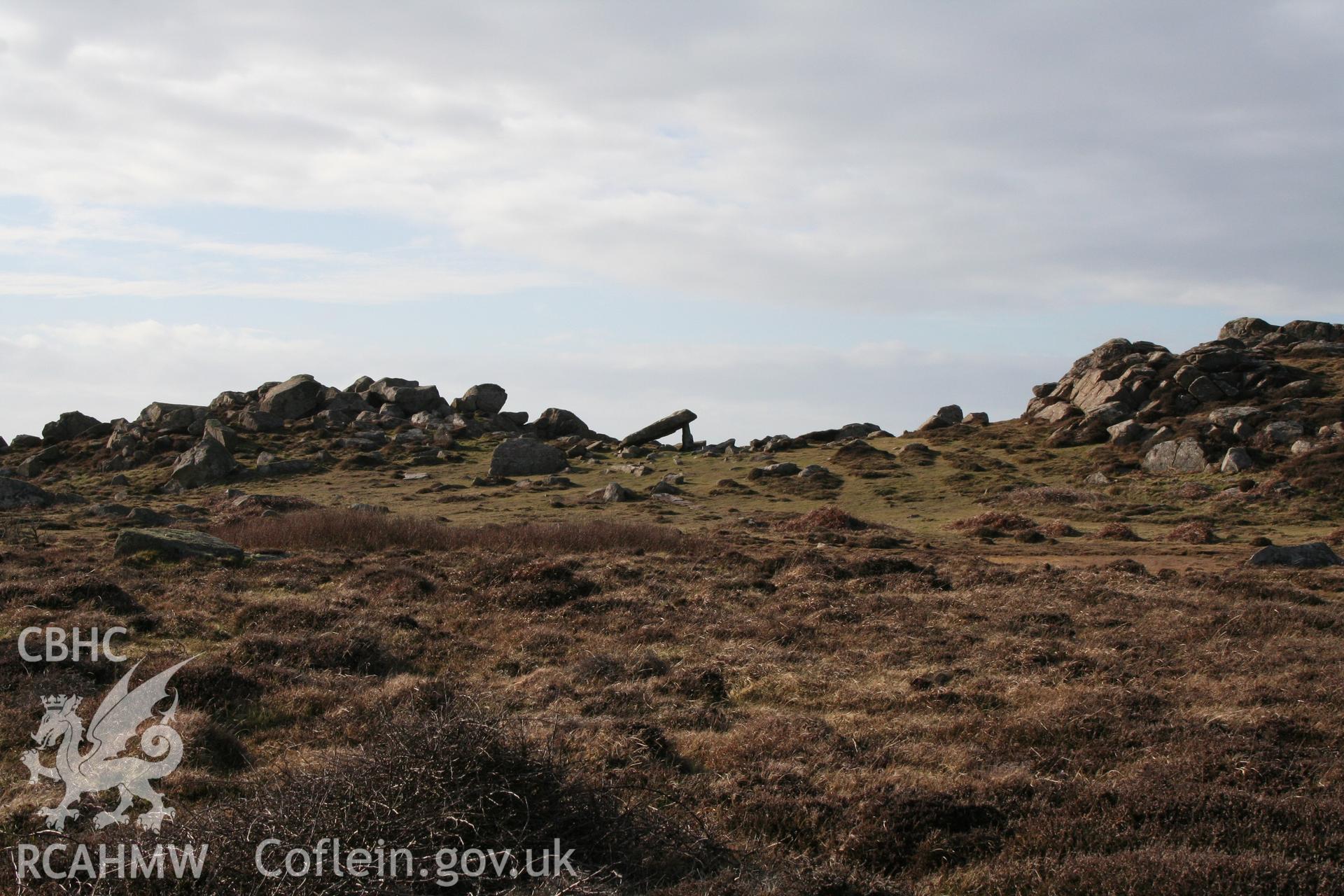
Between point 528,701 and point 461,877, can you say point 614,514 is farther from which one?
point 461,877

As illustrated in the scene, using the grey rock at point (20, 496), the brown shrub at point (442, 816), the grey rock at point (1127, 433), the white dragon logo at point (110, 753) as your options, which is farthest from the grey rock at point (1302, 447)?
the grey rock at point (20, 496)

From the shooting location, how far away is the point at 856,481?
44.9m

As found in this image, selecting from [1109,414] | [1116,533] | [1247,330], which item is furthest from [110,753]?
[1247,330]

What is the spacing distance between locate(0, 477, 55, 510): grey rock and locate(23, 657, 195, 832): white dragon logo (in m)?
30.9

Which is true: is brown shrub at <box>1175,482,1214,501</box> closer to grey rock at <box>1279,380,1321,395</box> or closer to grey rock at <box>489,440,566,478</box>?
grey rock at <box>1279,380,1321,395</box>

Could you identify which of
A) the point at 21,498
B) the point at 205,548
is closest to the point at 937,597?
the point at 205,548

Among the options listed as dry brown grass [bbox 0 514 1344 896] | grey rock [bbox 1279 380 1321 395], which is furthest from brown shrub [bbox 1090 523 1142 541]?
grey rock [bbox 1279 380 1321 395]

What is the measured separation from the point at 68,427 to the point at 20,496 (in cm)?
2932

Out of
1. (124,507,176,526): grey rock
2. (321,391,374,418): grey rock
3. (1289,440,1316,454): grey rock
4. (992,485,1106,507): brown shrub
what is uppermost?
(321,391,374,418): grey rock

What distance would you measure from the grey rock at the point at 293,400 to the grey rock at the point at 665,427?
22.4 m

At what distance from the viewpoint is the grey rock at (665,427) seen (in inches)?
2362

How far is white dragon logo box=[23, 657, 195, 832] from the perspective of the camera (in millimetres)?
6793

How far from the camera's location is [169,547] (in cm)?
2097

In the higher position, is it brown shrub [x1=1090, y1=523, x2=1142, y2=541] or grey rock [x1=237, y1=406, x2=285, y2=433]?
grey rock [x1=237, y1=406, x2=285, y2=433]
